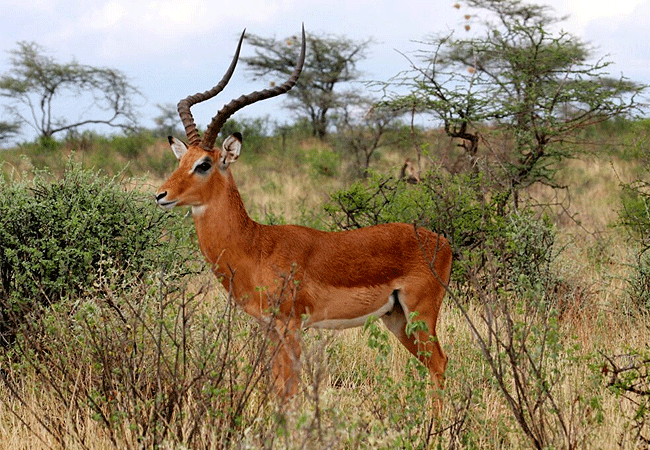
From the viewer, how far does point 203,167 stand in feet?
15.8

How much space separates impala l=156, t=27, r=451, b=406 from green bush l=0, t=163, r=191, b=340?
0.92 m

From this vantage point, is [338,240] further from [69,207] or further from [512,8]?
[512,8]

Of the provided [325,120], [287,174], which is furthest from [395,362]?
[325,120]

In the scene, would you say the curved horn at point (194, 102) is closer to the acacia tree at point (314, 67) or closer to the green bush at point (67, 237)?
the green bush at point (67, 237)

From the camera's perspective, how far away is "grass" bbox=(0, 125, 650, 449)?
357 cm

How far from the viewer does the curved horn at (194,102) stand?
17.0ft

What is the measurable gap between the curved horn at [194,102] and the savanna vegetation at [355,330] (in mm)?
967

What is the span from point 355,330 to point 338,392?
4.50 feet

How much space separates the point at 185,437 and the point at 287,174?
1783 centimetres

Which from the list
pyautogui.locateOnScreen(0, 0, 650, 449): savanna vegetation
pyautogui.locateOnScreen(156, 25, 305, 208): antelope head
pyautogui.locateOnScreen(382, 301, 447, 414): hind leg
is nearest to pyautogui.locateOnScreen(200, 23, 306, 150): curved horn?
pyautogui.locateOnScreen(156, 25, 305, 208): antelope head

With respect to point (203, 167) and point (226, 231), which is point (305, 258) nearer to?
point (226, 231)

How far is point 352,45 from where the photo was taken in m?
31.5

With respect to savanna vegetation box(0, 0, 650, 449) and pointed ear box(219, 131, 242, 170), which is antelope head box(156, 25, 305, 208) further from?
savanna vegetation box(0, 0, 650, 449)

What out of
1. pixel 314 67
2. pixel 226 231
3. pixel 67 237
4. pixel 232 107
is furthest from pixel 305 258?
pixel 314 67
